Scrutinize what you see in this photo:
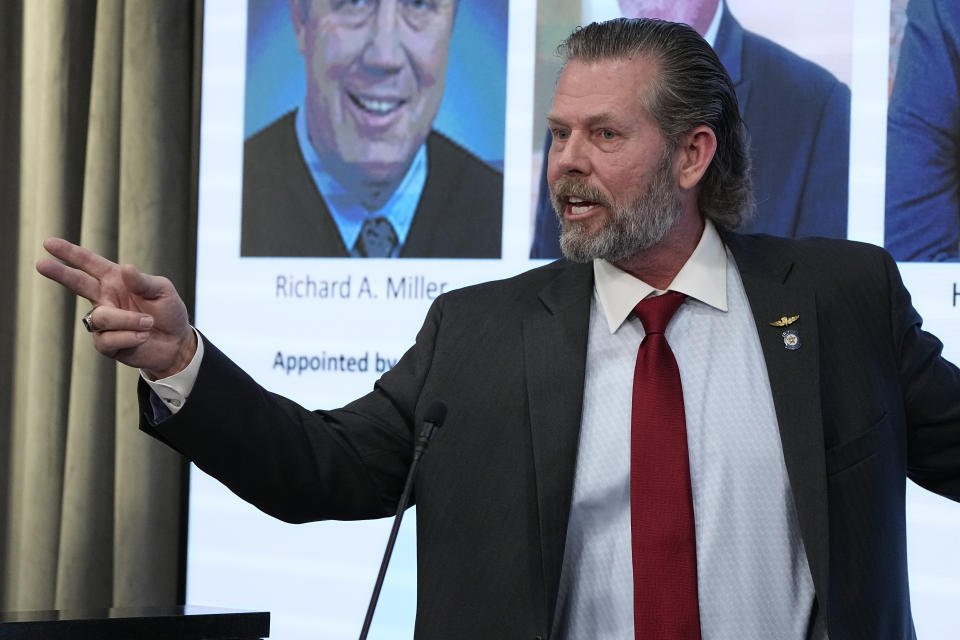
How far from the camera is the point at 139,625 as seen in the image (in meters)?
1.96

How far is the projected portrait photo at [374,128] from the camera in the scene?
123 inches

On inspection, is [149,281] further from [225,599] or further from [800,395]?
[225,599]

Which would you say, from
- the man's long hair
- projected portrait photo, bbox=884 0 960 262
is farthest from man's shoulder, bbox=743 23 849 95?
the man's long hair

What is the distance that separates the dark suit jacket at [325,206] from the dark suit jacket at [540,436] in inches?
37.4

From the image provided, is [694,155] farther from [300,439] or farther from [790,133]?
[300,439]

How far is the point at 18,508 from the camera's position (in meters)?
3.64

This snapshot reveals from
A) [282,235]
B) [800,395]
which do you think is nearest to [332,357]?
[282,235]

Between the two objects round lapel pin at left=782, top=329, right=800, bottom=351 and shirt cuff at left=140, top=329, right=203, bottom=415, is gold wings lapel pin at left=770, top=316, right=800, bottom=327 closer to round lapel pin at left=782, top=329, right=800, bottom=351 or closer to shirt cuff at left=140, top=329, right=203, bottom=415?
round lapel pin at left=782, top=329, right=800, bottom=351

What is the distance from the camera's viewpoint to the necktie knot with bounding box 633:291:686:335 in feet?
6.77

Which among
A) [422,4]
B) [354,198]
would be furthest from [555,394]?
[422,4]

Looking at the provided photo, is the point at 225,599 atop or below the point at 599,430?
below

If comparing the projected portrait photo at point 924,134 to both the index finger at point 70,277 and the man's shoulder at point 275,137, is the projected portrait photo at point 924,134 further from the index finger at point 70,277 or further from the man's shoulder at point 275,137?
the index finger at point 70,277

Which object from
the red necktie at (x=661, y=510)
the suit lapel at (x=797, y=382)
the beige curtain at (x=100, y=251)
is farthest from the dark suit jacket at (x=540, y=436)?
the beige curtain at (x=100, y=251)

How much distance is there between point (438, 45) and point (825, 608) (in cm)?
189
